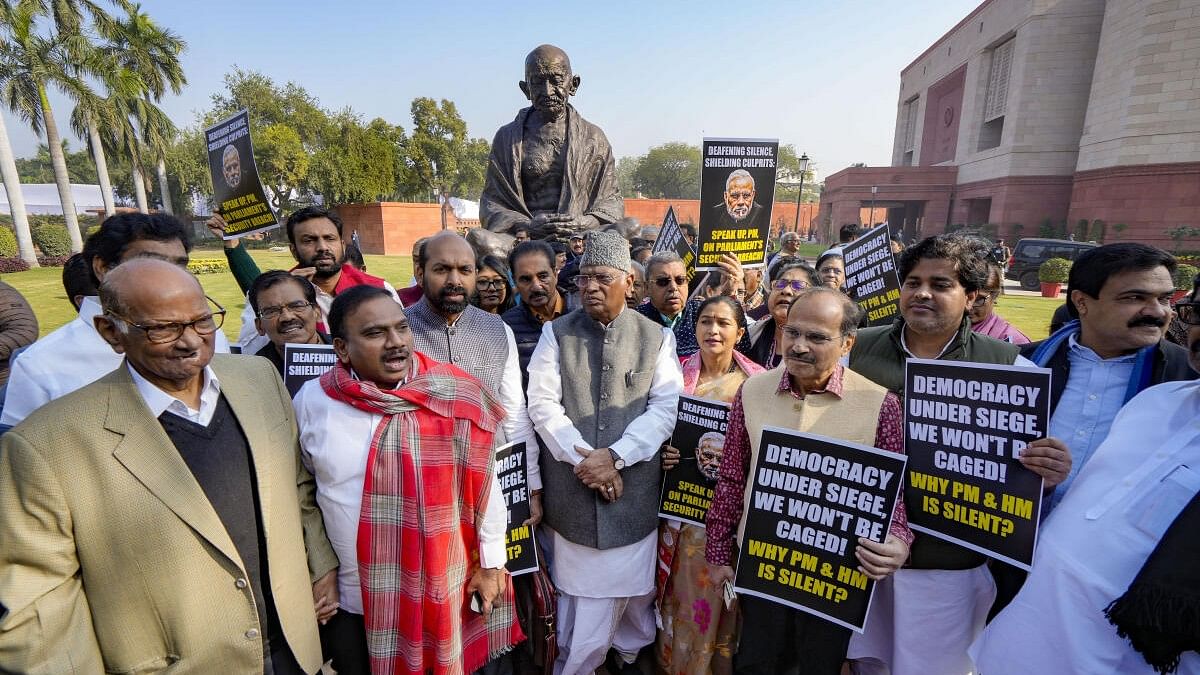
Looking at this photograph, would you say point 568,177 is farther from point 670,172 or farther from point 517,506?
point 670,172

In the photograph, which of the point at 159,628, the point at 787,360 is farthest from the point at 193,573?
the point at 787,360

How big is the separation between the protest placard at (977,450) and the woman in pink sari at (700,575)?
0.92m

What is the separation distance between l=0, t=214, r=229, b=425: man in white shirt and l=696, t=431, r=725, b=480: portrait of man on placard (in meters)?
2.46

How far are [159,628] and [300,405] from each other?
0.83 metres

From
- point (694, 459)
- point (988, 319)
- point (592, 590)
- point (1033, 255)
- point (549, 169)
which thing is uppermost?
point (549, 169)

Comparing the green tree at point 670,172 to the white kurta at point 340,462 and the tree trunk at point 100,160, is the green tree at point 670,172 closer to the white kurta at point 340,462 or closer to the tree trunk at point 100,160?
the tree trunk at point 100,160

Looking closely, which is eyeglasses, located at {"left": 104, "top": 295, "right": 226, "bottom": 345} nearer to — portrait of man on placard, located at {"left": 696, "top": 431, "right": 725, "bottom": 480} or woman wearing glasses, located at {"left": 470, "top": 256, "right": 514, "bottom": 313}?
woman wearing glasses, located at {"left": 470, "top": 256, "right": 514, "bottom": 313}

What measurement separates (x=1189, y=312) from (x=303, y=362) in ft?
12.4

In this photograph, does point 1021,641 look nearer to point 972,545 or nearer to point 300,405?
point 972,545

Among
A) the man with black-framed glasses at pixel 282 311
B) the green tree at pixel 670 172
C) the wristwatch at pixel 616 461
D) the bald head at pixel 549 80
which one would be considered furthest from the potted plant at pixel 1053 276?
the green tree at pixel 670 172

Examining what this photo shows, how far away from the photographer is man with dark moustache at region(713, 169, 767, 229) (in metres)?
3.93

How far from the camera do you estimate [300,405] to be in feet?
7.20

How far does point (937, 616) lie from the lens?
243cm

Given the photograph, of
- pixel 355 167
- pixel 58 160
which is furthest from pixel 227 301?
pixel 355 167
